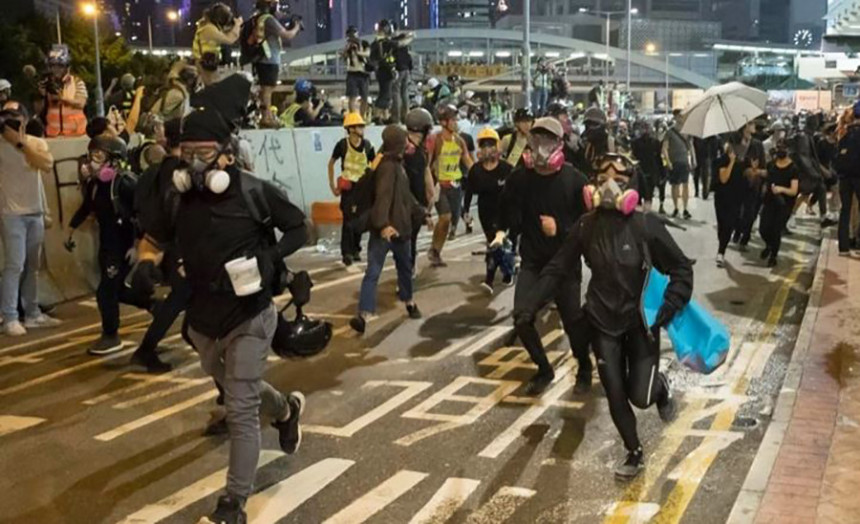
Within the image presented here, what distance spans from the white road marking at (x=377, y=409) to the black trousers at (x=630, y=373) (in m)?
1.70

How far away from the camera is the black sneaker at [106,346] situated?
7.94m

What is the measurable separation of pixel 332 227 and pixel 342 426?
8712mm

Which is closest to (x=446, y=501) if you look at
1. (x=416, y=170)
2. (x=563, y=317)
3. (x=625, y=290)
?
(x=625, y=290)

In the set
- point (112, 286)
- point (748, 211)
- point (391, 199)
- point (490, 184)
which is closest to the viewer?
point (112, 286)

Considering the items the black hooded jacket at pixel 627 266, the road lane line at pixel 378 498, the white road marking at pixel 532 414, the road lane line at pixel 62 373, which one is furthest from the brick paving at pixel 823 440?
the road lane line at pixel 62 373

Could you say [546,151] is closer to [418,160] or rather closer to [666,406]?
[666,406]

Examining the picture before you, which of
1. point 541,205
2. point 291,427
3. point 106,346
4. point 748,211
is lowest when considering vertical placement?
point 106,346

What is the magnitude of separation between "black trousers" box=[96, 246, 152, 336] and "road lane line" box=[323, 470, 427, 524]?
3277mm

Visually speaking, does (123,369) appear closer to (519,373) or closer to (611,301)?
(519,373)

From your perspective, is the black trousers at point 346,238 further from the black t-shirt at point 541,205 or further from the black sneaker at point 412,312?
the black t-shirt at point 541,205

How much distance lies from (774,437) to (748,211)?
8.09 m

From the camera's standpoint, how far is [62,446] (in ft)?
19.2

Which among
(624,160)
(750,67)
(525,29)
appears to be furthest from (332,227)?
(750,67)

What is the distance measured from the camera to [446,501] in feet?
16.3
